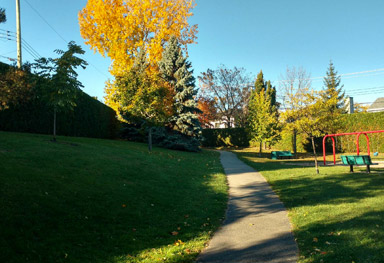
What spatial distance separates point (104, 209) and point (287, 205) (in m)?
4.65

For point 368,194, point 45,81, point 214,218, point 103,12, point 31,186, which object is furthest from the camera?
point 103,12

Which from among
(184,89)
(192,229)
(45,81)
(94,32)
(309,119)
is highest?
(94,32)

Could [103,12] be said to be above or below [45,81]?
above

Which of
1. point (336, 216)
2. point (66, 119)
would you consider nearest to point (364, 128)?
point (336, 216)

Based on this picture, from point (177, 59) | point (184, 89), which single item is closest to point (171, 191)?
point (184, 89)

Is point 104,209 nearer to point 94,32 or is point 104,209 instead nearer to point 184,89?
point 184,89

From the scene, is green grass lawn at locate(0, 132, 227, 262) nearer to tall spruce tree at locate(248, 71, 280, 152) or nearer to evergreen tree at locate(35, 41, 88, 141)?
evergreen tree at locate(35, 41, 88, 141)

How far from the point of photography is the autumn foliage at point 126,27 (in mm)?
28283

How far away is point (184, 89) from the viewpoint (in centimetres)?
2514

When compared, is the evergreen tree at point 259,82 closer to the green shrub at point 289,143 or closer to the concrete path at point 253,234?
the green shrub at point 289,143

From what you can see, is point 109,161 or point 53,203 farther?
point 109,161

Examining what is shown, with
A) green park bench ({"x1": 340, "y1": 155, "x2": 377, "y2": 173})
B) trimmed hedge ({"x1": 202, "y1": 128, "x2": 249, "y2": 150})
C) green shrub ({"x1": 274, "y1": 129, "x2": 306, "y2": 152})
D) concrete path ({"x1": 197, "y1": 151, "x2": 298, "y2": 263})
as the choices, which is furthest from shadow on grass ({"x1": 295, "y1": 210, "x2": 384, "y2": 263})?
trimmed hedge ({"x1": 202, "y1": 128, "x2": 249, "y2": 150})

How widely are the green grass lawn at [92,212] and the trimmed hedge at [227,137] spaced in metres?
28.9

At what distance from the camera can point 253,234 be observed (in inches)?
203
